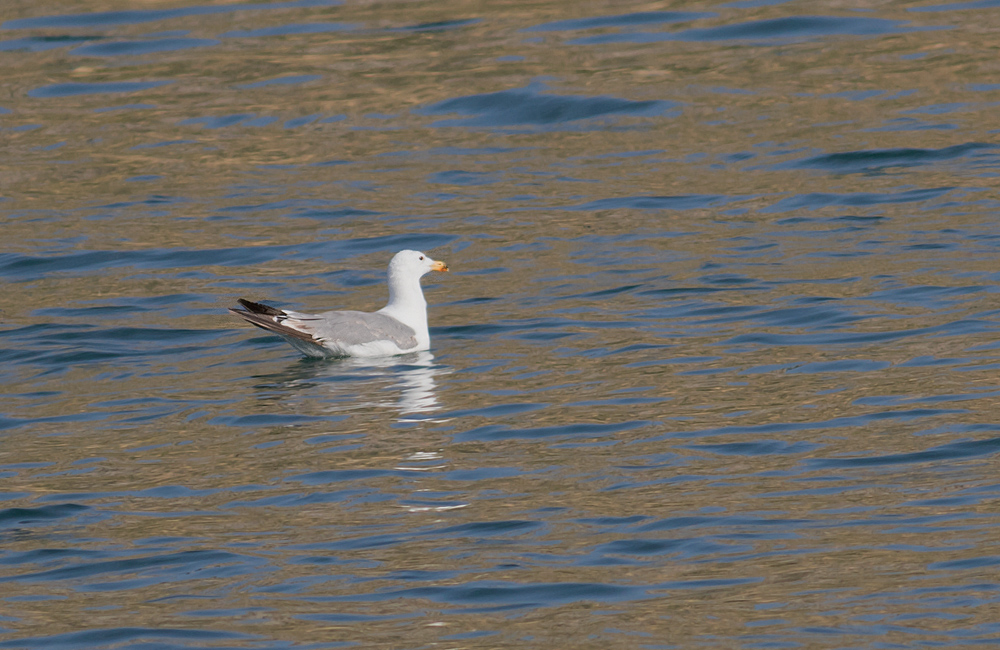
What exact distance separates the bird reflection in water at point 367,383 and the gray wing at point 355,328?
16 centimetres

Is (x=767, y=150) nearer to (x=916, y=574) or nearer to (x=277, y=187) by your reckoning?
(x=277, y=187)

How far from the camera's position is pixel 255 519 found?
9008 mm

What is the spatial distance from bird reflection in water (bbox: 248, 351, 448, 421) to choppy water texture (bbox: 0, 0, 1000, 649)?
Answer: 50mm

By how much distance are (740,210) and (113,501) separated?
8543mm

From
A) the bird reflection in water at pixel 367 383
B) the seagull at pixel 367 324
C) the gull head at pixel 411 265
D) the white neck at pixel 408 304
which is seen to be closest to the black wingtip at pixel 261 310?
the seagull at pixel 367 324

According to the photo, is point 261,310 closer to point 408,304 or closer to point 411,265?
point 408,304

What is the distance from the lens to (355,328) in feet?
42.3

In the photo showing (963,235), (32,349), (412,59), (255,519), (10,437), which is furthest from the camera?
(412,59)

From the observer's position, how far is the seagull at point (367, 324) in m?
12.5

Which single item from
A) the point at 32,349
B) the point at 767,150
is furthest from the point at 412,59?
the point at 32,349

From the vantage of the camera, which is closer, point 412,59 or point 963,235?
point 963,235

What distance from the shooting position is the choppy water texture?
7809mm

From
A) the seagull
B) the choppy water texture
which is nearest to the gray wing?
the seagull

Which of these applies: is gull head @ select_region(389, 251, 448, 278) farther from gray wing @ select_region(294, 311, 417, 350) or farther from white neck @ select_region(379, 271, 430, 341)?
gray wing @ select_region(294, 311, 417, 350)
